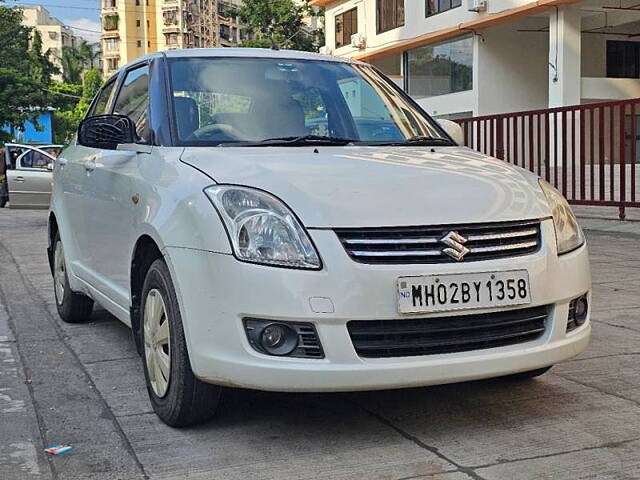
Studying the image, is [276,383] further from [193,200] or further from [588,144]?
[588,144]

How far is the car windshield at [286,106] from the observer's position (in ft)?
13.9

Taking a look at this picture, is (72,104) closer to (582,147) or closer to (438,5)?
(438,5)

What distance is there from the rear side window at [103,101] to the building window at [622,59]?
25.5 m

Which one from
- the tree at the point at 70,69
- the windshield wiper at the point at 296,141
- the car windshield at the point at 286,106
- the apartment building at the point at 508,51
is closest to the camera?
the windshield wiper at the point at 296,141

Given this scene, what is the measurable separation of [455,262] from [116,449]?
1515 mm

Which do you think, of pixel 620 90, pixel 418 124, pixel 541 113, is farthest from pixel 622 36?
pixel 418 124

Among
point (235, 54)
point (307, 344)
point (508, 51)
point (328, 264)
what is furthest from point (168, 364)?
point (508, 51)

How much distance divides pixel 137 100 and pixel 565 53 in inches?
807

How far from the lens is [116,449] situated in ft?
11.4

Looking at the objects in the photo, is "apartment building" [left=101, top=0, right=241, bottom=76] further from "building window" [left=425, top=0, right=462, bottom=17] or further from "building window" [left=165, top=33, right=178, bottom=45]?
"building window" [left=425, top=0, right=462, bottom=17]

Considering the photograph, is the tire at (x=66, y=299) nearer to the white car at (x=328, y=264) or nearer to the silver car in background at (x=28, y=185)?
the white car at (x=328, y=264)

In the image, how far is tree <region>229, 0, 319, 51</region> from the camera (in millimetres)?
44094

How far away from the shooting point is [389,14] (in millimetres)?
31328

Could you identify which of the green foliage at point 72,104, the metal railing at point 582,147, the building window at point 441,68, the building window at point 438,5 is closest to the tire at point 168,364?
the metal railing at point 582,147
